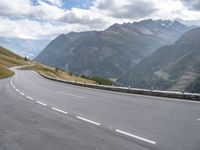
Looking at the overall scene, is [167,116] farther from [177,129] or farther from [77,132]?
[77,132]

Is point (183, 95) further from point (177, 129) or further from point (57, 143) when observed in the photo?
point (57, 143)

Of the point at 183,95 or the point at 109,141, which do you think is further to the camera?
the point at 183,95

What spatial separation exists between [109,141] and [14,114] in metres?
6.91

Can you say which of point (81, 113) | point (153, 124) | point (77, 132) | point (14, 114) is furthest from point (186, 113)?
point (14, 114)

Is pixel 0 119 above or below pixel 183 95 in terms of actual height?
below

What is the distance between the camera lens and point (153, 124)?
10.7 metres

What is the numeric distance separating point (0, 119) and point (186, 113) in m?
7.88

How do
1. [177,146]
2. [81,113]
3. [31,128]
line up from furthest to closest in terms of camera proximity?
[81,113] → [31,128] → [177,146]

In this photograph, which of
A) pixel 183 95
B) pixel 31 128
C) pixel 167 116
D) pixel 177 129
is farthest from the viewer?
pixel 183 95

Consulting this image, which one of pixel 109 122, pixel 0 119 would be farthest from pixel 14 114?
pixel 109 122

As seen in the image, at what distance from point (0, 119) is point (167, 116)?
6.89 meters

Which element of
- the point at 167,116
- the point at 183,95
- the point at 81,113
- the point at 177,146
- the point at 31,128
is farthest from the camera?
the point at 183,95

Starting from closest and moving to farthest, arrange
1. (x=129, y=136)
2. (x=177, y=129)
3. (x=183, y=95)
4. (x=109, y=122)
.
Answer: (x=129, y=136) < (x=177, y=129) < (x=109, y=122) < (x=183, y=95)

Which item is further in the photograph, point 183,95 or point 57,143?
point 183,95
